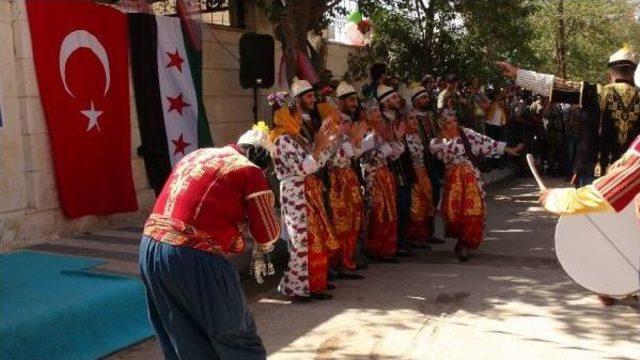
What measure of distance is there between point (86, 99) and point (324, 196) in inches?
106

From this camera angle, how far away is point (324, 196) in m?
5.84

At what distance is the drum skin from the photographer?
448cm

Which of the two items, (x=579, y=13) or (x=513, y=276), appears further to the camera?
(x=579, y=13)

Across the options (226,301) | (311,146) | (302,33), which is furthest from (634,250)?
(302,33)

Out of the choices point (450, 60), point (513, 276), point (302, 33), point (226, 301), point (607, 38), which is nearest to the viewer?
point (226, 301)

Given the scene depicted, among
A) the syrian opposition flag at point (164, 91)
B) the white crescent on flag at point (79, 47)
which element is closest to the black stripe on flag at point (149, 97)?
the syrian opposition flag at point (164, 91)

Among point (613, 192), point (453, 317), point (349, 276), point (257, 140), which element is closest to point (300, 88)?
point (349, 276)

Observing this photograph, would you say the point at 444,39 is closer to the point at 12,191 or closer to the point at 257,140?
the point at 12,191

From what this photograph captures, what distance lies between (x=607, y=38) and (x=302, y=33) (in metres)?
18.4

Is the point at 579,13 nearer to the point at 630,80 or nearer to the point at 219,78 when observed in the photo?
the point at 219,78

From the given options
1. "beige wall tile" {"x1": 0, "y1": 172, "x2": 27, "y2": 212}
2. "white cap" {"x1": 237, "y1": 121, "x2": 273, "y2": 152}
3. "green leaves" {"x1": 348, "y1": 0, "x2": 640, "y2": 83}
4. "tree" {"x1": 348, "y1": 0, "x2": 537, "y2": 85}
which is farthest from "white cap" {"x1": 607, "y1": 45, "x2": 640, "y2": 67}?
"tree" {"x1": 348, "y1": 0, "x2": 537, "y2": 85}

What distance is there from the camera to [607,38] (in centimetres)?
2361

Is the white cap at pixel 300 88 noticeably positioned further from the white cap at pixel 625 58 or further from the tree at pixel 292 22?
the tree at pixel 292 22

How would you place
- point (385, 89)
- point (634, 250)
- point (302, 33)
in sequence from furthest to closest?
point (302, 33)
point (385, 89)
point (634, 250)
